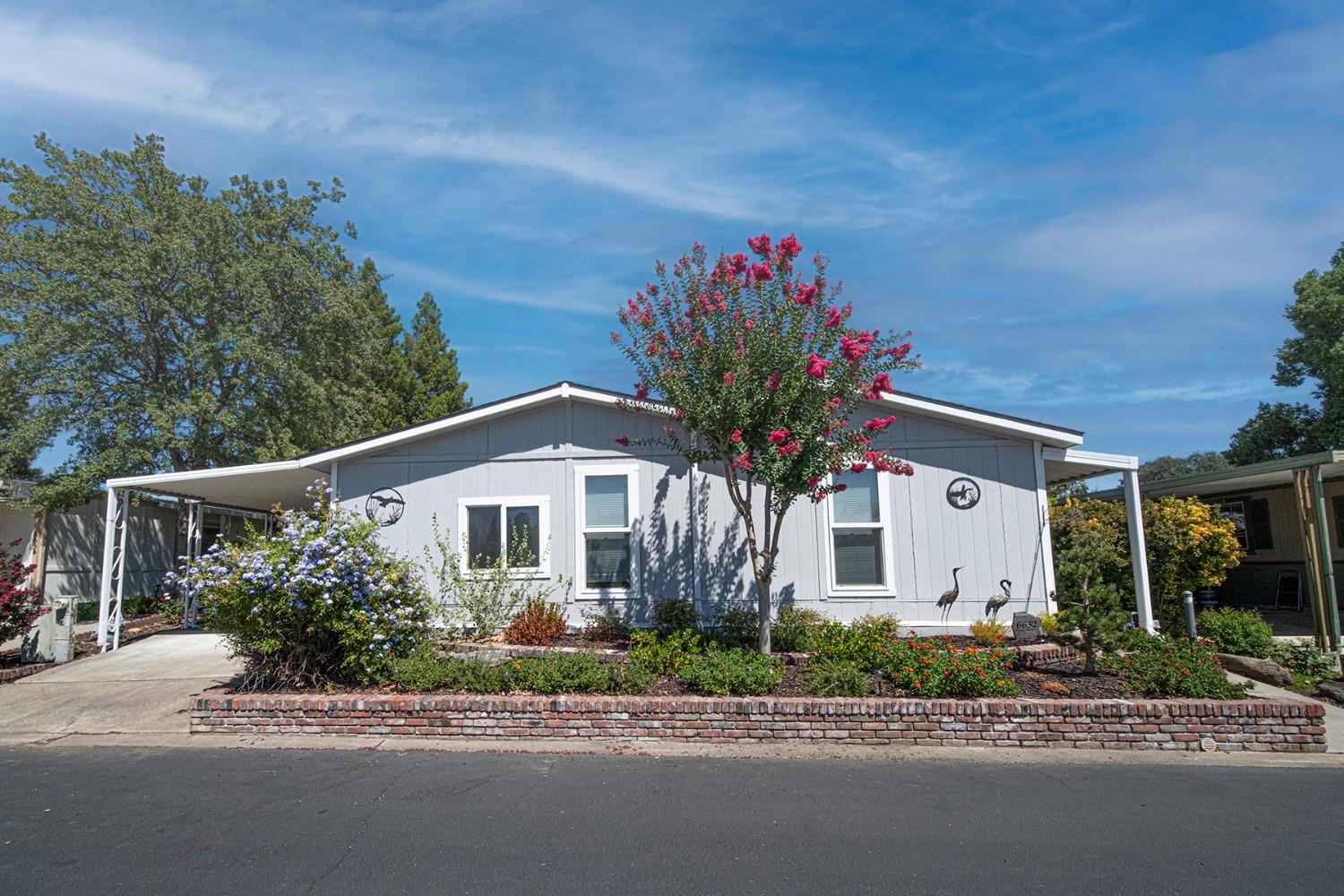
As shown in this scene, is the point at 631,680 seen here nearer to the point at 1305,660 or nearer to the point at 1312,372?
the point at 1305,660

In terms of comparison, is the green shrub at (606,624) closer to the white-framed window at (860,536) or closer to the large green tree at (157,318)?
the white-framed window at (860,536)

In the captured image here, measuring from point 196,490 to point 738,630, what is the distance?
31.8ft

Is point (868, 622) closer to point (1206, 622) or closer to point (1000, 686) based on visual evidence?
point (1000, 686)

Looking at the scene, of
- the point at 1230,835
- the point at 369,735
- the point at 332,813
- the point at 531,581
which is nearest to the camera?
the point at 1230,835

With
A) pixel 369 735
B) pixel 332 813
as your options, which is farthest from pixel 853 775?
pixel 369 735

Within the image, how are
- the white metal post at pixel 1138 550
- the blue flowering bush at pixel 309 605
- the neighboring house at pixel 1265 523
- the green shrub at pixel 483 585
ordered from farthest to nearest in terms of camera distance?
the neighboring house at pixel 1265 523 < the green shrub at pixel 483 585 < the white metal post at pixel 1138 550 < the blue flowering bush at pixel 309 605

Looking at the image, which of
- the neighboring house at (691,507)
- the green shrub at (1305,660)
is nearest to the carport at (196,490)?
the neighboring house at (691,507)

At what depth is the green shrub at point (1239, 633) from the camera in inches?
411

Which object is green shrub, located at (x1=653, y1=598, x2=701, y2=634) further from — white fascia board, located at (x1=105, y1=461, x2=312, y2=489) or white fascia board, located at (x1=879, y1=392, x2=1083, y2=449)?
white fascia board, located at (x1=105, y1=461, x2=312, y2=489)

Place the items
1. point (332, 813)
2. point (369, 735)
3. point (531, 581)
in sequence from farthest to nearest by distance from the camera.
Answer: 1. point (531, 581)
2. point (369, 735)
3. point (332, 813)

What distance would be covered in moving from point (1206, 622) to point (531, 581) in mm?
8910

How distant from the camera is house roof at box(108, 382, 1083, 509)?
11.0 metres

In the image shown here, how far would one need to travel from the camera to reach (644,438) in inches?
459

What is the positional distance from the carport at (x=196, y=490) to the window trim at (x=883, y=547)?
7.04 metres
